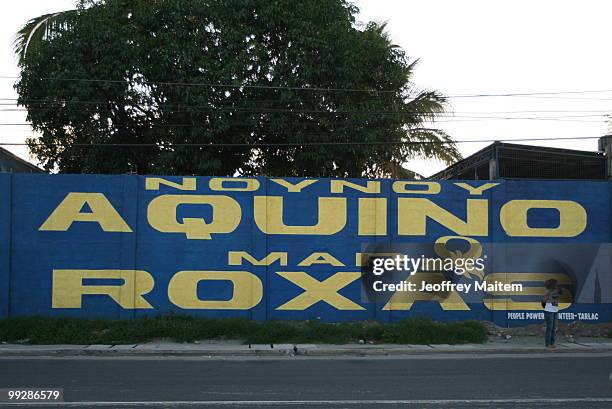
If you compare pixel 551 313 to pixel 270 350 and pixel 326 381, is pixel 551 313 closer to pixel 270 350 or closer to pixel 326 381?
pixel 270 350

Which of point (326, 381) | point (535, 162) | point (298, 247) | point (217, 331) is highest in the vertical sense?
point (535, 162)

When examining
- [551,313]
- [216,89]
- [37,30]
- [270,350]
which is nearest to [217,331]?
[270,350]

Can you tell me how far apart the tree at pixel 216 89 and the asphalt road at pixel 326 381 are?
31.1 ft

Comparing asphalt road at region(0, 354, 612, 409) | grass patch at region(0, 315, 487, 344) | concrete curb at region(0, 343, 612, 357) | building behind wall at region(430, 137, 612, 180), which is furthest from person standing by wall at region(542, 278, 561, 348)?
building behind wall at region(430, 137, 612, 180)

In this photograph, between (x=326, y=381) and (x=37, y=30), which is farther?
(x=37, y=30)

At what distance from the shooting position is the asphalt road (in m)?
8.23

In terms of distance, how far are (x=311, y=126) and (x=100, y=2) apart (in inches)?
359

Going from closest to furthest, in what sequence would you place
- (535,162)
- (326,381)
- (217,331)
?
(326,381), (217,331), (535,162)

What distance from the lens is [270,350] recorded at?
44.0 ft

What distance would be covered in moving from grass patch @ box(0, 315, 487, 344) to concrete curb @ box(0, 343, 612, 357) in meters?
0.52

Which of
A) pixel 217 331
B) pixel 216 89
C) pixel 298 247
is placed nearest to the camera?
pixel 217 331

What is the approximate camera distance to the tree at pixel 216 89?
19.9 m

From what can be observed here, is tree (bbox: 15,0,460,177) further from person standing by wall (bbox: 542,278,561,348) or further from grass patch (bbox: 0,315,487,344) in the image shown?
person standing by wall (bbox: 542,278,561,348)

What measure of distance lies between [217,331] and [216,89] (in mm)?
8290
